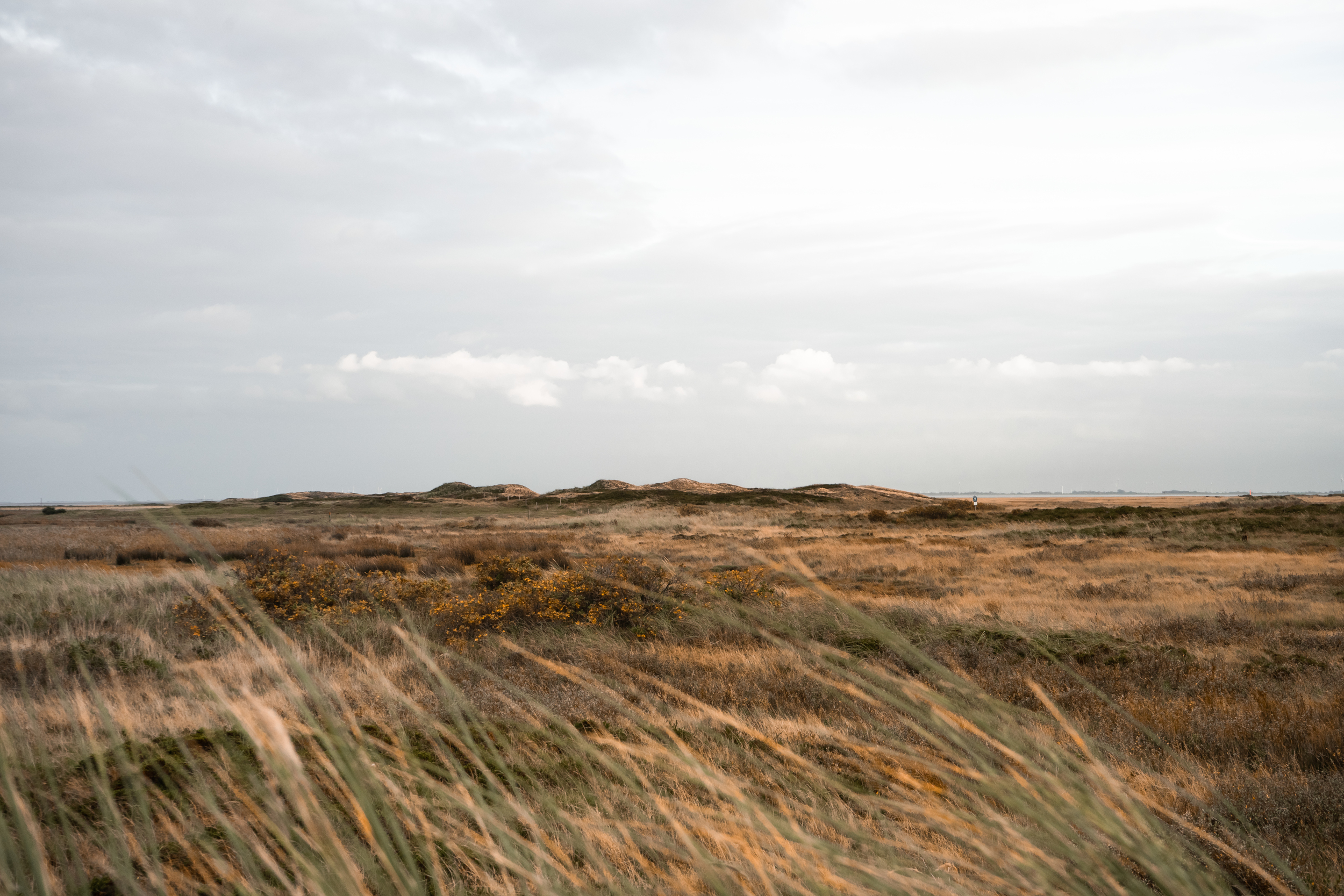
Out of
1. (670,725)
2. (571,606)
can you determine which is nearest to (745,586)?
(571,606)

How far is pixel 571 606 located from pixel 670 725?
5.45m

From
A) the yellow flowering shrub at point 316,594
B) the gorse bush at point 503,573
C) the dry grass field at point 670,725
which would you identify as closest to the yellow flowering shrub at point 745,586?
the dry grass field at point 670,725

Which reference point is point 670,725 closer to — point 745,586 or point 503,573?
point 745,586

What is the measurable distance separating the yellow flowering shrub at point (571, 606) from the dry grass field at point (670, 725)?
7 cm

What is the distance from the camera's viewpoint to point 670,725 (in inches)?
209

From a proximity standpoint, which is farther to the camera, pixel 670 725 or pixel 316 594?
pixel 316 594

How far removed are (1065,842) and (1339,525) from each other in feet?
117

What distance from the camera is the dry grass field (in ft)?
4.77

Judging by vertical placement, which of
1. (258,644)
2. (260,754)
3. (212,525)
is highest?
(258,644)

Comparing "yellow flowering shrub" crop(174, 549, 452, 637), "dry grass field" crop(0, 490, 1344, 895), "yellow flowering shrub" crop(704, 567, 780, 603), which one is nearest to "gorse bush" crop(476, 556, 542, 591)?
"dry grass field" crop(0, 490, 1344, 895)

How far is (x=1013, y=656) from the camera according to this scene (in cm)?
820

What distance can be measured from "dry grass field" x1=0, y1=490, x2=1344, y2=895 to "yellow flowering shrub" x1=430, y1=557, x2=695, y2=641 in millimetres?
68

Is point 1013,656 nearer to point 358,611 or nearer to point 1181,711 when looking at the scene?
point 1181,711

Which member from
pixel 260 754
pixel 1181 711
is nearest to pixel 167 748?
pixel 260 754
